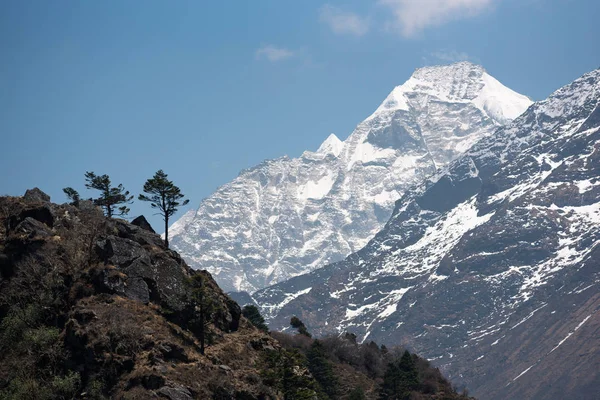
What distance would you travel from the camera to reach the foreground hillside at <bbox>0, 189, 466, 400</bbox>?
202ft

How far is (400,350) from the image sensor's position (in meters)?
182

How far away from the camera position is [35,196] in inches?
3396

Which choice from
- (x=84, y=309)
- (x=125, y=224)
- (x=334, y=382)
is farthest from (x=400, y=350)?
(x=84, y=309)

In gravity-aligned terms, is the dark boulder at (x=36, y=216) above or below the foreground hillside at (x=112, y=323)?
above

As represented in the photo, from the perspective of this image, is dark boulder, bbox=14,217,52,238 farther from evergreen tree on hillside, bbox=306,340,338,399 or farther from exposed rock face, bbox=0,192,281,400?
evergreen tree on hillside, bbox=306,340,338,399

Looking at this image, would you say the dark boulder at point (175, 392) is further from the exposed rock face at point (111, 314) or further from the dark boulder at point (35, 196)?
the dark boulder at point (35, 196)

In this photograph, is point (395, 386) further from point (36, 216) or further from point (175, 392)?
point (36, 216)

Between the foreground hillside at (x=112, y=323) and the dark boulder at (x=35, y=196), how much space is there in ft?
1.18

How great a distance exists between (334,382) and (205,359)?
48.4 m

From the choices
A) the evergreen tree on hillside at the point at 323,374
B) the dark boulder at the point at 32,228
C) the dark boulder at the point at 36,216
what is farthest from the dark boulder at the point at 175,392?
the evergreen tree on hillside at the point at 323,374

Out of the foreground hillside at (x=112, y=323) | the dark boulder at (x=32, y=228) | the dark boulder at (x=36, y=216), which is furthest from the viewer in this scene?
the dark boulder at (x=36, y=216)

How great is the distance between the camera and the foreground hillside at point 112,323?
6159 centimetres

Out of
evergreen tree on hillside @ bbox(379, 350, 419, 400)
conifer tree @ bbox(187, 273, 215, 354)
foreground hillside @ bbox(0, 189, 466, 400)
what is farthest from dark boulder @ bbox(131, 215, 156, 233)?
evergreen tree on hillside @ bbox(379, 350, 419, 400)

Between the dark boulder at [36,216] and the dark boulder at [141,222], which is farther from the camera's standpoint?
the dark boulder at [141,222]
